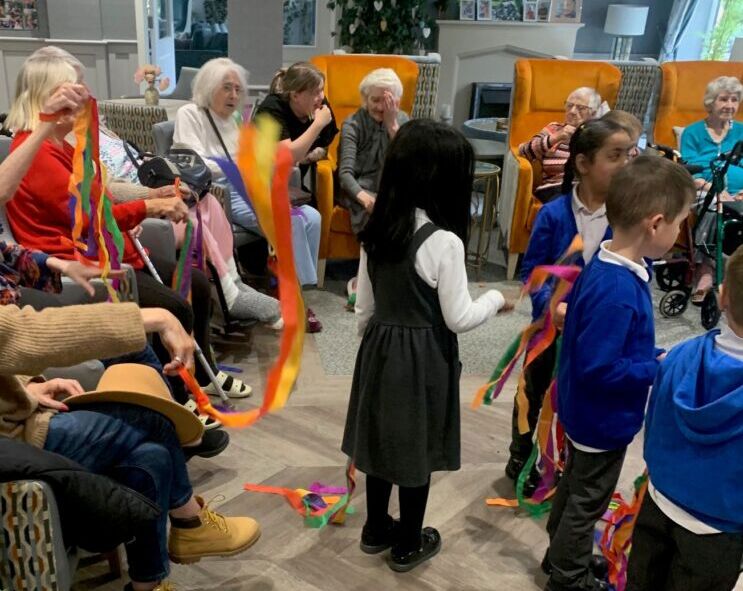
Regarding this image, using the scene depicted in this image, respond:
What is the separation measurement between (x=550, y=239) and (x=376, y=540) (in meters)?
1.00

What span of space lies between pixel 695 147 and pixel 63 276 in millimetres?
3569

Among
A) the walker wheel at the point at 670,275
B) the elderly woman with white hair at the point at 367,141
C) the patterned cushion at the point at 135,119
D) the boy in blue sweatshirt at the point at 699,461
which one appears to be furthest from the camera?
the patterned cushion at the point at 135,119

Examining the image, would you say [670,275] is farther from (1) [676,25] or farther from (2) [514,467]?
(1) [676,25]

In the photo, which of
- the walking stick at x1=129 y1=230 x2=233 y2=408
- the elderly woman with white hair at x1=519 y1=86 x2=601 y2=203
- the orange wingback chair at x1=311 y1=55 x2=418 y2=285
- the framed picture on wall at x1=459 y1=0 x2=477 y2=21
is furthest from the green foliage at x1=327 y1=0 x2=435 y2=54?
the walking stick at x1=129 y1=230 x2=233 y2=408

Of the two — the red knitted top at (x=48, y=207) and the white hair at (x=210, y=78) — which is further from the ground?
the white hair at (x=210, y=78)

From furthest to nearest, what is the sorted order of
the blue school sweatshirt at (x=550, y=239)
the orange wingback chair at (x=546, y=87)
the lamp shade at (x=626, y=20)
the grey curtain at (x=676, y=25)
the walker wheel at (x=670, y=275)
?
the grey curtain at (x=676, y=25) < the lamp shade at (x=626, y=20) < the orange wingback chair at (x=546, y=87) < the walker wheel at (x=670, y=275) < the blue school sweatshirt at (x=550, y=239)

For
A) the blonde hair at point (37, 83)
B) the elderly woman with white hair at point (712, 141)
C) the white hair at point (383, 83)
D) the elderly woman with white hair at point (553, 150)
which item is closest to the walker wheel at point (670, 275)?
the elderly woman with white hair at point (712, 141)

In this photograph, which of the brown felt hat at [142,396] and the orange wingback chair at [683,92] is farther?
the orange wingback chair at [683,92]

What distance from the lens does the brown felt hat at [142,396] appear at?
164cm

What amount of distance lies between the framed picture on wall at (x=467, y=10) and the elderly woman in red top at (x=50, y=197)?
512 cm

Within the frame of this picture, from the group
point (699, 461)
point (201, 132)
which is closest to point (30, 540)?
point (699, 461)

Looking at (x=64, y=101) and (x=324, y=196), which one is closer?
(x=64, y=101)

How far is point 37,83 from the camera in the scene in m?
2.37

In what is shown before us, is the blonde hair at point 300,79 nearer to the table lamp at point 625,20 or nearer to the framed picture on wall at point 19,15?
the framed picture on wall at point 19,15
